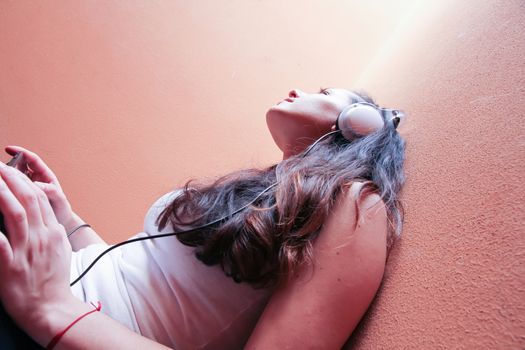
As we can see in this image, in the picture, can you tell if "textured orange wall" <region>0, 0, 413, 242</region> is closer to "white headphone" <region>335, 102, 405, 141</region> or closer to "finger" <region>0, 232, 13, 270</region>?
"white headphone" <region>335, 102, 405, 141</region>

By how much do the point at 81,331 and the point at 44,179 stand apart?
16.3 inches

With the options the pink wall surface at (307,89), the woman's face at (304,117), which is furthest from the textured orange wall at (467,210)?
the woman's face at (304,117)

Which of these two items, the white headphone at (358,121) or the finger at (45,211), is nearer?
the finger at (45,211)

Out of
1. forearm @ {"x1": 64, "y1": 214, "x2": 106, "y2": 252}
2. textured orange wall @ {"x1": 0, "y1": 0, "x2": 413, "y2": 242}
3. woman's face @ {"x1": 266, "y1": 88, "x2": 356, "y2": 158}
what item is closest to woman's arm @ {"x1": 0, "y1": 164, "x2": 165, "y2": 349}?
forearm @ {"x1": 64, "y1": 214, "x2": 106, "y2": 252}

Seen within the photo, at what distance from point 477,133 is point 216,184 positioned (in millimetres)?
457

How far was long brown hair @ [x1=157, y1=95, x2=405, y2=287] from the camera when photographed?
1.93 feet

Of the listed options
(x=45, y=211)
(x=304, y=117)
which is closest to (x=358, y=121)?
(x=304, y=117)

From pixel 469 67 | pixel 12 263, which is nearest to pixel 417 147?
pixel 469 67

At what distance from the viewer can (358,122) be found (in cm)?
84

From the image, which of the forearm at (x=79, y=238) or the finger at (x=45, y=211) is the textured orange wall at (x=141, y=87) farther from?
the finger at (x=45, y=211)

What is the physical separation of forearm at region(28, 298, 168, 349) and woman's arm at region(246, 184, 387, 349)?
7.0 inches

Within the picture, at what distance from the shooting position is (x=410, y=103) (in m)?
0.97

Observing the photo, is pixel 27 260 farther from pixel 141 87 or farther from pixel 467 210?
pixel 141 87

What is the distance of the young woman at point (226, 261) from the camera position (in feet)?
1.67
